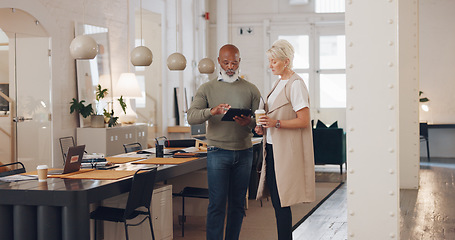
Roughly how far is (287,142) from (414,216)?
3588 millimetres

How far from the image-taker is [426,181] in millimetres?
10367

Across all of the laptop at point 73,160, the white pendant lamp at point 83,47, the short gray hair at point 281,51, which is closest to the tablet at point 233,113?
the short gray hair at point 281,51

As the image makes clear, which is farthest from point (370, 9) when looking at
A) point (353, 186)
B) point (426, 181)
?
point (426, 181)

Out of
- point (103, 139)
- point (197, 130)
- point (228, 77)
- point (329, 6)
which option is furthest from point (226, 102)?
point (329, 6)

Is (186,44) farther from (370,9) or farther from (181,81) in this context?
(370,9)

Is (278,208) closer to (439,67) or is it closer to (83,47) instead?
(83,47)

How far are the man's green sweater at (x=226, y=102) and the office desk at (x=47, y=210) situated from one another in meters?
0.95

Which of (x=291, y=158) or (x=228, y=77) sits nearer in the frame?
(x=291, y=158)

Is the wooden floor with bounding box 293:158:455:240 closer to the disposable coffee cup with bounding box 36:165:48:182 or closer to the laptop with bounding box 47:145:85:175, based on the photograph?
the laptop with bounding box 47:145:85:175

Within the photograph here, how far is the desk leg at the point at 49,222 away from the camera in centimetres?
394

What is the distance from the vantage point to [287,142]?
4.02 metres

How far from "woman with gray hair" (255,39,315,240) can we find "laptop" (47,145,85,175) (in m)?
1.64

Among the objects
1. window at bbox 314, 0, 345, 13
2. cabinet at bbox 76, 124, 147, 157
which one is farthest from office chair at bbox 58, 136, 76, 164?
window at bbox 314, 0, 345, 13

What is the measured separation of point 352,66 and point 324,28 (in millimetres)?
12587
